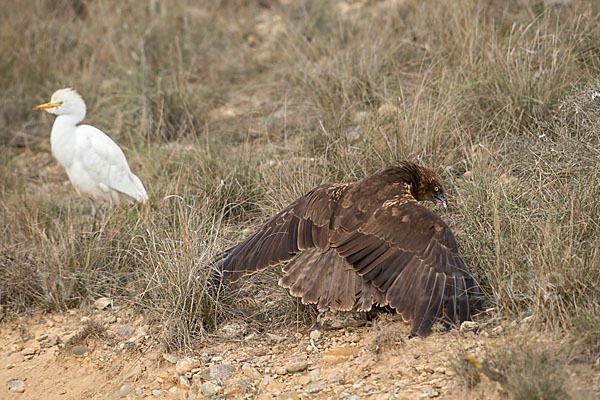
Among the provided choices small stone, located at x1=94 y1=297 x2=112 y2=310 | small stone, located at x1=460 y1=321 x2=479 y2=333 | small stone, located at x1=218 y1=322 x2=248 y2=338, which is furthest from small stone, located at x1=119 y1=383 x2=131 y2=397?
small stone, located at x1=460 y1=321 x2=479 y2=333

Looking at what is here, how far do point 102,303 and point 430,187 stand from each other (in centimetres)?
236

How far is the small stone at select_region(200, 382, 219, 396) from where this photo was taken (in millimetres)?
3717

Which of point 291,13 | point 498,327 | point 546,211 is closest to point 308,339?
point 498,327

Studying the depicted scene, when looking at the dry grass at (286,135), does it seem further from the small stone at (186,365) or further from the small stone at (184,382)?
the small stone at (184,382)

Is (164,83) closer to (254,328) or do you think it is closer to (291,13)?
(291,13)

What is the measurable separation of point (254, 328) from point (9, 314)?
1821mm

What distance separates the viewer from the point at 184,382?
3.85 m

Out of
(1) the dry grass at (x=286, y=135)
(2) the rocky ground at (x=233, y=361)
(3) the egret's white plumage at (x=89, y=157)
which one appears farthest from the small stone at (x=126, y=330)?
(3) the egret's white plumage at (x=89, y=157)

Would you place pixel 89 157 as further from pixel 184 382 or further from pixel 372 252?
pixel 372 252

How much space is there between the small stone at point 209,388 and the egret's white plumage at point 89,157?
242cm

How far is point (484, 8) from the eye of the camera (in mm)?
6449

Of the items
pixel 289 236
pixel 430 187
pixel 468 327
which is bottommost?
pixel 468 327

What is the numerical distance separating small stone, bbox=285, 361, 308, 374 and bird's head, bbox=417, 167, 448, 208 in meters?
1.30

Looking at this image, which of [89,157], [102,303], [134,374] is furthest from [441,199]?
[89,157]
